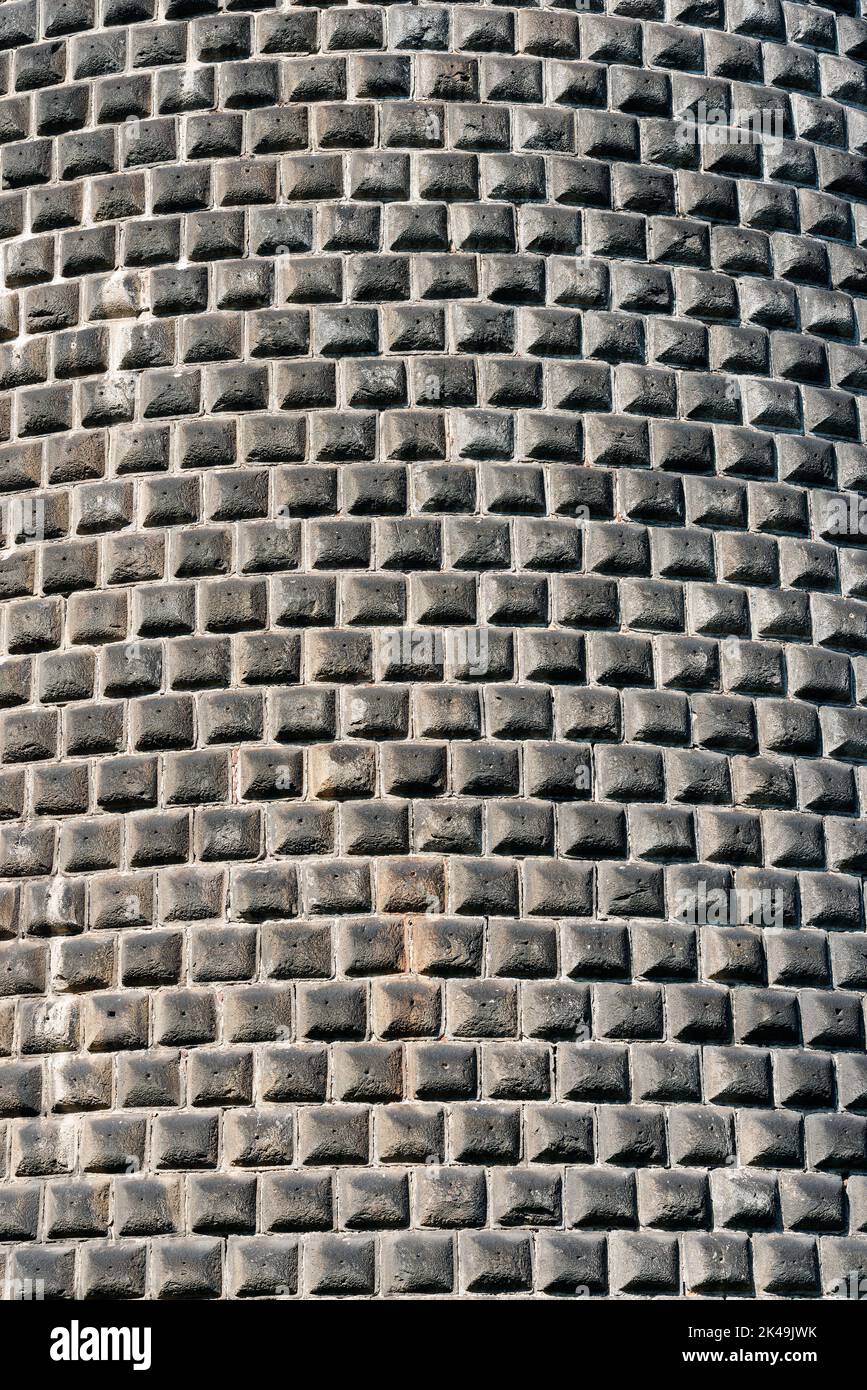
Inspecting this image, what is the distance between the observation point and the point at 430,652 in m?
8.12

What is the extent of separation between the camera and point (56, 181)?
896cm

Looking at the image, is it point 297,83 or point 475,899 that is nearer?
point 475,899

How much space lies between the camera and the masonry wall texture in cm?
762

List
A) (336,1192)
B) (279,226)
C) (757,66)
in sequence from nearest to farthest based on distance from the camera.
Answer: (336,1192), (279,226), (757,66)

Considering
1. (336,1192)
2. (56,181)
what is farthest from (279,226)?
(336,1192)

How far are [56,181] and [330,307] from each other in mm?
1664

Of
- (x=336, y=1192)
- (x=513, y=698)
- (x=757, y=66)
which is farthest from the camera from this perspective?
(x=757, y=66)

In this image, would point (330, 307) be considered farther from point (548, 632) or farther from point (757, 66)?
point (757, 66)

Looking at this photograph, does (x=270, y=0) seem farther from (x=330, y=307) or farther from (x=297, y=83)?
(x=330, y=307)

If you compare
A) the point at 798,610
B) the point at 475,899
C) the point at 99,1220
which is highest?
the point at 798,610

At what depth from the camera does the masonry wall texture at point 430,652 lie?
7.62 metres

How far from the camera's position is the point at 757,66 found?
924 cm

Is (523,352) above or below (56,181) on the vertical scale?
below

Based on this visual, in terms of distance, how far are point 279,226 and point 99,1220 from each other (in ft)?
15.5
